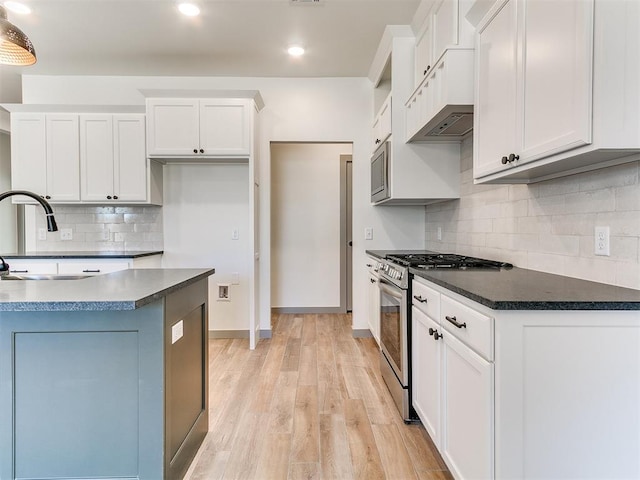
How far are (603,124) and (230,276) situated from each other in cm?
330

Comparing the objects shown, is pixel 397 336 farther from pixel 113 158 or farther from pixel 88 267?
pixel 113 158

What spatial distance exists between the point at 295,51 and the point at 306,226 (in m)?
2.20

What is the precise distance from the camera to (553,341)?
111 centimetres

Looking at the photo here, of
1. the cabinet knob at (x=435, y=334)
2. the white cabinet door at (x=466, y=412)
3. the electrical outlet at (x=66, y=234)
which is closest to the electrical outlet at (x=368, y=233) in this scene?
the cabinet knob at (x=435, y=334)

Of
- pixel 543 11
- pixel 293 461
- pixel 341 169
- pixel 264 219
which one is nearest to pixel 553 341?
pixel 543 11

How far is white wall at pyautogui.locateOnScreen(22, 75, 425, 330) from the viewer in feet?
12.1

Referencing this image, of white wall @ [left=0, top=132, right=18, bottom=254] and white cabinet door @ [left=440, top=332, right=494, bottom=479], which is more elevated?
white wall @ [left=0, top=132, right=18, bottom=254]

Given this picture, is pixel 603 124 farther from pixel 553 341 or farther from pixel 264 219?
pixel 264 219

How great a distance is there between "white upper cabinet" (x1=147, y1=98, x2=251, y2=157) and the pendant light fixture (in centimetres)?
139

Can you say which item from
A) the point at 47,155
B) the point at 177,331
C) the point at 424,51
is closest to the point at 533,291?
the point at 177,331

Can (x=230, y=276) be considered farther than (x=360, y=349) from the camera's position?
Yes

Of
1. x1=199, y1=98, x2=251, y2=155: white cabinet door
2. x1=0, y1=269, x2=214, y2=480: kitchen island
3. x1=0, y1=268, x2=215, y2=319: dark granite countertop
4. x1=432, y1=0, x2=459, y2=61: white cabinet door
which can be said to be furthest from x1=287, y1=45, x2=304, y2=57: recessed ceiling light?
x1=0, y1=269, x2=214, y2=480: kitchen island

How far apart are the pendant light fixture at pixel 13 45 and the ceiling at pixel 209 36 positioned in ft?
3.13

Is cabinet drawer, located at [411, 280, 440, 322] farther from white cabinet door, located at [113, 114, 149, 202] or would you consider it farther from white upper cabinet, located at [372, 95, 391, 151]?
white cabinet door, located at [113, 114, 149, 202]
